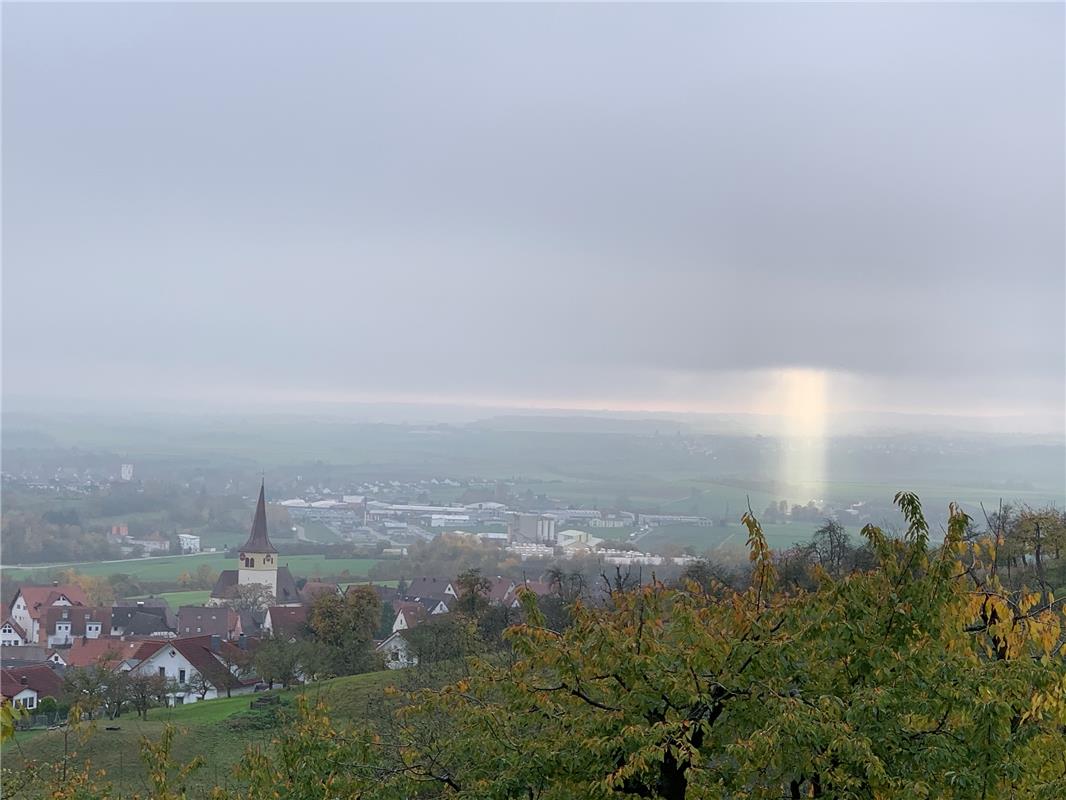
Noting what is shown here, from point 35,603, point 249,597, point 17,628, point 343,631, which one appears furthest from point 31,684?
point 249,597

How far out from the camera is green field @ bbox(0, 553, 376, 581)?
8706cm

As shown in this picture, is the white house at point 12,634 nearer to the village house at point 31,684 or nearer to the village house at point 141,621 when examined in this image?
the village house at point 141,621

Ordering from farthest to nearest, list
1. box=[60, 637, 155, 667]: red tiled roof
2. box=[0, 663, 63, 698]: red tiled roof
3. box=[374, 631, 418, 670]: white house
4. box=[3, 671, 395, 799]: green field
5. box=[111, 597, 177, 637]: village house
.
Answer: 1. box=[111, 597, 177, 637]: village house
2. box=[60, 637, 155, 667]: red tiled roof
3. box=[0, 663, 63, 698]: red tiled roof
4. box=[374, 631, 418, 670]: white house
5. box=[3, 671, 395, 799]: green field

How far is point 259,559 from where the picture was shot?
80062mm

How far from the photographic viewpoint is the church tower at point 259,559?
259ft

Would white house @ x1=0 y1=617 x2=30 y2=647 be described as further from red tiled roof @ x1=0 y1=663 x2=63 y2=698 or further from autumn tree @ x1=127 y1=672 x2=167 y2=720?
autumn tree @ x1=127 y1=672 x2=167 y2=720

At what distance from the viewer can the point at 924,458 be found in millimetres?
67812

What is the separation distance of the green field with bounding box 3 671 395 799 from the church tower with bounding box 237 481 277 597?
5112cm

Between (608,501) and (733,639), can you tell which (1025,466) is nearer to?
(608,501)

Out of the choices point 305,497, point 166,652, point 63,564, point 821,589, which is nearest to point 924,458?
point 166,652

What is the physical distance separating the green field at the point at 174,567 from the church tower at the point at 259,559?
6435 mm

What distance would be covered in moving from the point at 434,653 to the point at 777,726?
22887 millimetres

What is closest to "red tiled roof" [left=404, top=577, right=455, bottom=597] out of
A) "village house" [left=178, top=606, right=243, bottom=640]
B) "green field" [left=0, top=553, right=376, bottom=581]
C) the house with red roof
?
"village house" [left=178, top=606, right=243, bottom=640]

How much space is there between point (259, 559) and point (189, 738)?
5874cm
